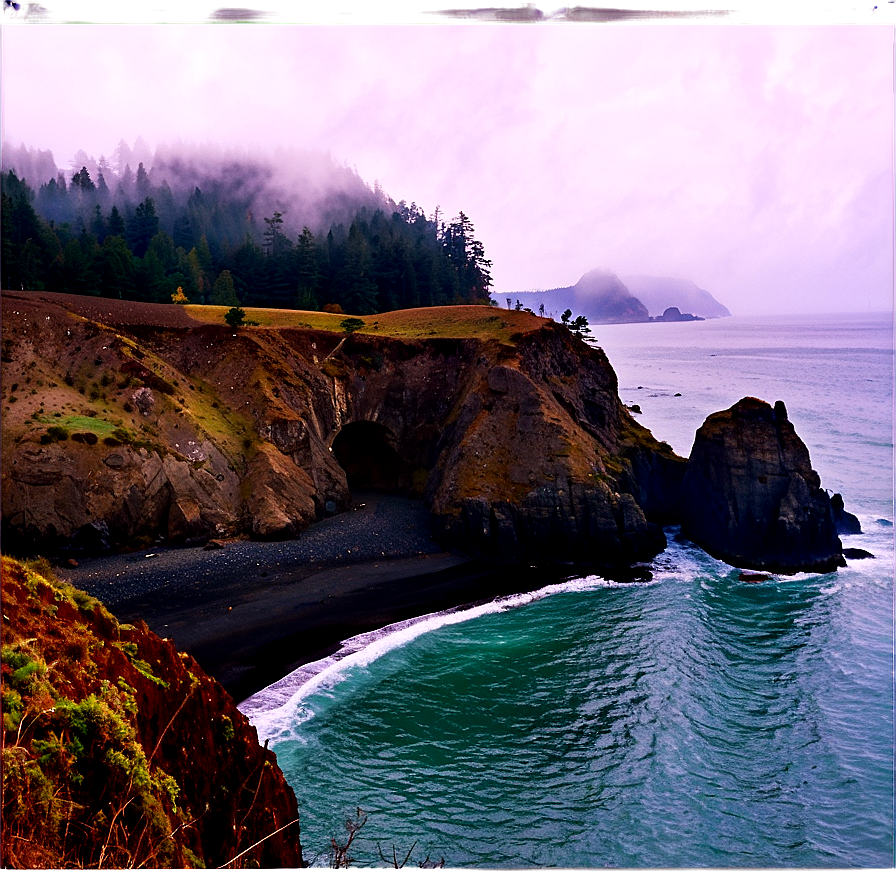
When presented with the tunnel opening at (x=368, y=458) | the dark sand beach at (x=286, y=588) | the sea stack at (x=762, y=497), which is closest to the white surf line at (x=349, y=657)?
the dark sand beach at (x=286, y=588)

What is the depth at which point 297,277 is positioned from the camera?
4172 centimetres

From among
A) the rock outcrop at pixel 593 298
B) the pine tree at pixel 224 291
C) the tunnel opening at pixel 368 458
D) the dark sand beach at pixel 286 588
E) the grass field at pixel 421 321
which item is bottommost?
the dark sand beach at pixel 286 588

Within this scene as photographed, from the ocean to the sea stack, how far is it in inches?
46.0

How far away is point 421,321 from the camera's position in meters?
37.5

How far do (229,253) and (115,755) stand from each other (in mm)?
43091

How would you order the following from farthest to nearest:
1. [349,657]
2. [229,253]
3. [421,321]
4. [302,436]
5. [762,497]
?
[229,253] < [421,321] < [302,436] < [762,497] < [349,657]

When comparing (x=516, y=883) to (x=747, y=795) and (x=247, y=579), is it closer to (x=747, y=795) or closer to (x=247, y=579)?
(x=747, y=795)

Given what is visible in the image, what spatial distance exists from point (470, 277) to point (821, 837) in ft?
86.0

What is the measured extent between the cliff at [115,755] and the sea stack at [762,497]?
23.7 metres

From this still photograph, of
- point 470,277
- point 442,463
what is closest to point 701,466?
point 442,463

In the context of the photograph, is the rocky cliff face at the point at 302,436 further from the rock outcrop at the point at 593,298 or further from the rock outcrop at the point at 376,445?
the rock outcrop at the point at 593,298

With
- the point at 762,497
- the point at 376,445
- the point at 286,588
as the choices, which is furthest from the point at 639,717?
the point at 376,445

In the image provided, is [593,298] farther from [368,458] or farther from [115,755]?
[368,458]

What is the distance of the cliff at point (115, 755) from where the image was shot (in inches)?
177
